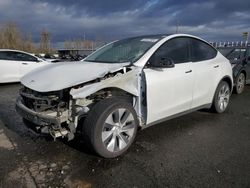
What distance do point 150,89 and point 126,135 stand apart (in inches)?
28.5

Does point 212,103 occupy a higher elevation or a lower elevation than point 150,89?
lower

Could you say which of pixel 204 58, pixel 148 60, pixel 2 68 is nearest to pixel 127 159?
pixel 148 60

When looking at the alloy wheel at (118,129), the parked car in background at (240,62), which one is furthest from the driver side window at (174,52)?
the parked car in background at (240,62)

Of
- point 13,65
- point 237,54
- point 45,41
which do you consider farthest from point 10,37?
point 237,54

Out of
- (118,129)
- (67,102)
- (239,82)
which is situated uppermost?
(67,102)

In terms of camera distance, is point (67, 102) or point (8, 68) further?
point (8, 68)

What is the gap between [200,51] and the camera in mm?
4562

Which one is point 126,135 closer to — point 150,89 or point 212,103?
point 150,89

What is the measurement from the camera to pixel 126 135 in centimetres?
334

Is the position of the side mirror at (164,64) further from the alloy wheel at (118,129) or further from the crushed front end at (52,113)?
the crushed front end at (52,113)

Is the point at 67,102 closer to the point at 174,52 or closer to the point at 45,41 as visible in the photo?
the point at 174,52

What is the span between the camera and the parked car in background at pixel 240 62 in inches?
291

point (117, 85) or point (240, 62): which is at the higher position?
point (240, 62)

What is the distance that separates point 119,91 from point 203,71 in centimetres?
182
